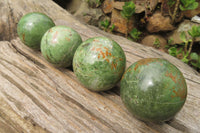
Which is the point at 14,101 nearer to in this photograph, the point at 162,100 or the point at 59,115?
the point at 59,115

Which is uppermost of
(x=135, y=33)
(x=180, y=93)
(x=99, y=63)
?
(x=99, y=63)

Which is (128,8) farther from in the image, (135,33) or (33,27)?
(33,27)

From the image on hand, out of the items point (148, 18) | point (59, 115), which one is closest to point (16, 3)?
point (59, 115)

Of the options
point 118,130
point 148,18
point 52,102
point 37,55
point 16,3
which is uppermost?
point 16,3

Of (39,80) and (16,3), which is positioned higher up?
(16,3)

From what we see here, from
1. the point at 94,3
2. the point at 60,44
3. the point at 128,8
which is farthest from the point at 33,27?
the point at 94,3

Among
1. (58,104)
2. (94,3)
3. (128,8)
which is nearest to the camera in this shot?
(58,104)

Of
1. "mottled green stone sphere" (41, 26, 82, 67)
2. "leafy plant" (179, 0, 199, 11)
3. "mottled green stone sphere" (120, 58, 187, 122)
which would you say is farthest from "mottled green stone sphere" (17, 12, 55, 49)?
"leafy plant" (179, 0, 199, 11)

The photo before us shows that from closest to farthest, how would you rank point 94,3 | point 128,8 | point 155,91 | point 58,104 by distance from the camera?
1. point 155,91
2. point 58,104
3. point 128,8
4. point 94,3
